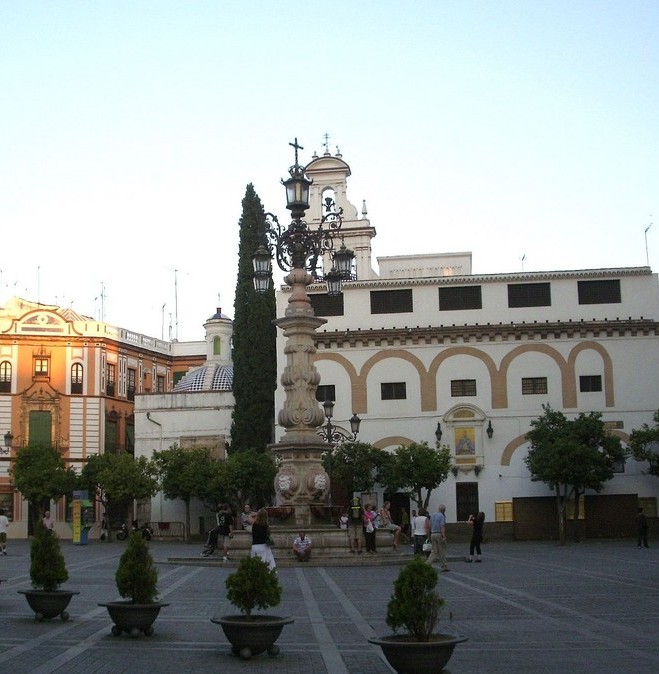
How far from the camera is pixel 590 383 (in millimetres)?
46156

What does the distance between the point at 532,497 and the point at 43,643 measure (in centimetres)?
3490

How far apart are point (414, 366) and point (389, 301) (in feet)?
10.5

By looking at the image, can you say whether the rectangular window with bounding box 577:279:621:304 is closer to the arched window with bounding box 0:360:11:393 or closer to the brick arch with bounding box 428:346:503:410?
the brick arch with bounding box 428:346:503:410

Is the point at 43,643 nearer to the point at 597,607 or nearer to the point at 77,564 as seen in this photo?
the point at 597,607

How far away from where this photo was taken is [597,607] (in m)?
15.7

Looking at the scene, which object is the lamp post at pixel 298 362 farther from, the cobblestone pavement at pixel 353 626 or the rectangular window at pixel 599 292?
the rectangular window at pixel 599 292

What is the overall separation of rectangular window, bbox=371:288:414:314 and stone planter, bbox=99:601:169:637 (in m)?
36.1

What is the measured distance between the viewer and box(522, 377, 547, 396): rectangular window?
46375mm

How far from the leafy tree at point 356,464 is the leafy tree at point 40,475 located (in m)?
16.3

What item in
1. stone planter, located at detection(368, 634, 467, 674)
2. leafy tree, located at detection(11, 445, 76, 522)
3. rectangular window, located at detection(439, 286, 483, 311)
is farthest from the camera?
leafy tree, located at detection(11, 445, 76, 522)

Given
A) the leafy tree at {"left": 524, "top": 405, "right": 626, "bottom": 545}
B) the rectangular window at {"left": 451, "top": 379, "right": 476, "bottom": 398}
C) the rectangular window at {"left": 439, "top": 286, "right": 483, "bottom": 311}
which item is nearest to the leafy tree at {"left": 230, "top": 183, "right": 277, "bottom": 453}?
the rectangular window at {"left": 439, "top": 286, "right": 483, "bottom": 311}

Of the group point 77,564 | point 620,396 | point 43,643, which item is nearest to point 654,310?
point 620,396

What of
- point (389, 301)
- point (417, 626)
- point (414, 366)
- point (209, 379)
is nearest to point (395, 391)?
point (414, 366)

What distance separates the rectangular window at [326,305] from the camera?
4809cm
